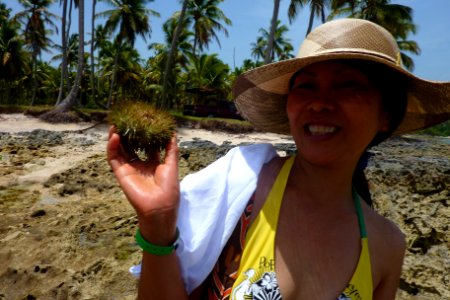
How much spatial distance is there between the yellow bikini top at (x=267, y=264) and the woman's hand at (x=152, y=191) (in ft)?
0.90

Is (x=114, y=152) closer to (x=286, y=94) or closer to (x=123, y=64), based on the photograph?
(x=286, y=94)

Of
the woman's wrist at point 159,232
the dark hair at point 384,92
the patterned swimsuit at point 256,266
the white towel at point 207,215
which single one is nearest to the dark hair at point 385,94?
the dark hair at point 384,92

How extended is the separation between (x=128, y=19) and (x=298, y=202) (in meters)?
29.4

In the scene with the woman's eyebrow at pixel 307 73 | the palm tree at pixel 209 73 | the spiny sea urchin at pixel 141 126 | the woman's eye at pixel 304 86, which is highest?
the palm tree at pixel 209 73

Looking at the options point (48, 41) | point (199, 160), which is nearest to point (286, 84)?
point (199, 160)

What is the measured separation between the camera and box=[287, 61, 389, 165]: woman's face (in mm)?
1183

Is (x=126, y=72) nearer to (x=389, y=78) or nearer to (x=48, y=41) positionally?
(x=48, y=41)

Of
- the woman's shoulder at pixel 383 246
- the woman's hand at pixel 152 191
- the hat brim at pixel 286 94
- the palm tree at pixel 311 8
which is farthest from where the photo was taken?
the palm tree at pixel 311 8

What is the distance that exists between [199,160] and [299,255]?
4.42 m

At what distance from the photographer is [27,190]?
577cm

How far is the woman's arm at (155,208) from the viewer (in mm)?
996

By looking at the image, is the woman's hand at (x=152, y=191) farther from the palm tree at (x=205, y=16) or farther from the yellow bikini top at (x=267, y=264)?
the palm tree at (x=205, y=16)

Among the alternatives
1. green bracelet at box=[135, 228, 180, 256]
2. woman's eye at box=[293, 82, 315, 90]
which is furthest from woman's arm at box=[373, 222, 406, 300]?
green bracelet at box=[135, 228, 180, 256]

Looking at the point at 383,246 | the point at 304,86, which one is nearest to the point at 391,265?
the point at 383,246
